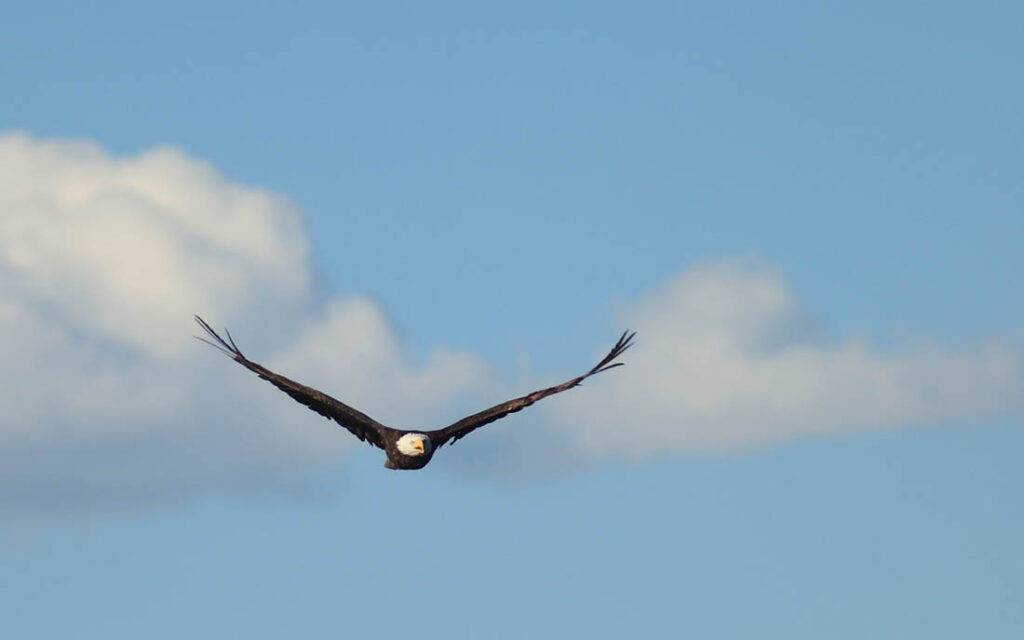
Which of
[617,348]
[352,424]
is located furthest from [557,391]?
[352,424]

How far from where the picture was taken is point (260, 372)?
73.3 meters

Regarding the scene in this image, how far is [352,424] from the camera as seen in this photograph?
74.8 m

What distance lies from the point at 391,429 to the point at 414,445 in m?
1.56

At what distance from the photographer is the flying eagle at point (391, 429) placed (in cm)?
7219

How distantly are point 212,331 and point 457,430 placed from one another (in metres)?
8.63

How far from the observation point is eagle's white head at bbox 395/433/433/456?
72.2 meters

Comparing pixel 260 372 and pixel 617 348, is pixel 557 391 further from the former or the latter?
pixel 260 372

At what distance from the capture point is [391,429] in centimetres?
7344

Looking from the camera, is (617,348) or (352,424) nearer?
(617,348)

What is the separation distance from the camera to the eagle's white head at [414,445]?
7219cm

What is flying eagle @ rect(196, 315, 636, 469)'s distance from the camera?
237ft

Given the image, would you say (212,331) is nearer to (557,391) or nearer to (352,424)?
(352,424)

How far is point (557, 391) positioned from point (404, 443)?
537 centimetres

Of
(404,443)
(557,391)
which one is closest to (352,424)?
(404,443)
